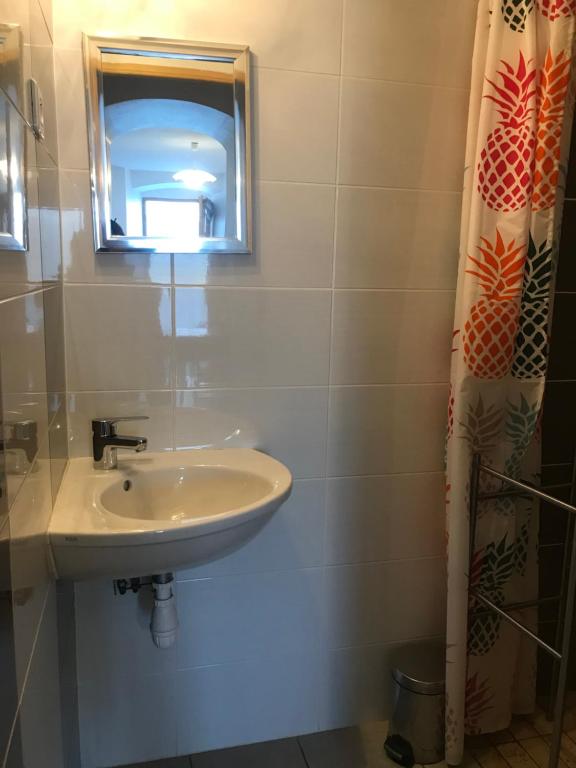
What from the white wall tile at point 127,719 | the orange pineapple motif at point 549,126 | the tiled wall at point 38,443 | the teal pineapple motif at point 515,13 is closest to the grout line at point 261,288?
the tiled wall at point 38,443

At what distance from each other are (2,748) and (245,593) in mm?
968

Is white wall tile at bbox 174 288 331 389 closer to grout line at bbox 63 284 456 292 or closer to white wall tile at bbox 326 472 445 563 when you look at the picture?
grout line at bbox 63 284 456 292

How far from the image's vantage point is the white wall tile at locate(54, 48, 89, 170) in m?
1.29

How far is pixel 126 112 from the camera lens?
1.33m

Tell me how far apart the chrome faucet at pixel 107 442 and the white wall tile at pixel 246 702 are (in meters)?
0.66

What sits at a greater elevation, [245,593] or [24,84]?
[24,84]

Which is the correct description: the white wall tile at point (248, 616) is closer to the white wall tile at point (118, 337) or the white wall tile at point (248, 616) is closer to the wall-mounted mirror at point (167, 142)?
the white wall tile at point (118, 337)

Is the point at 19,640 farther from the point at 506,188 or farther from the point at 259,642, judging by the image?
the point at 506,188

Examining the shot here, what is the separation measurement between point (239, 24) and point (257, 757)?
1916 millimetres

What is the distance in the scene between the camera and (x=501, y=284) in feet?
4.53

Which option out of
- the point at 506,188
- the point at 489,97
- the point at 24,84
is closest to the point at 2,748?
the point at 24,84

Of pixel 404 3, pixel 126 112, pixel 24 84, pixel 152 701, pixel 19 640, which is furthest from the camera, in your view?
pixel 152 701

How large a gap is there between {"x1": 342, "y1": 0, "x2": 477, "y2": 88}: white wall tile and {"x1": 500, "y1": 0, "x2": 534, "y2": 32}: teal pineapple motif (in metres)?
0.16

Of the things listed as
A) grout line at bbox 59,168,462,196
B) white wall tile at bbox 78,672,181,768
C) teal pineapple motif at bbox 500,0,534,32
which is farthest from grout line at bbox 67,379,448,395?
teal pineapple motif at bbox 500,0,534,32
